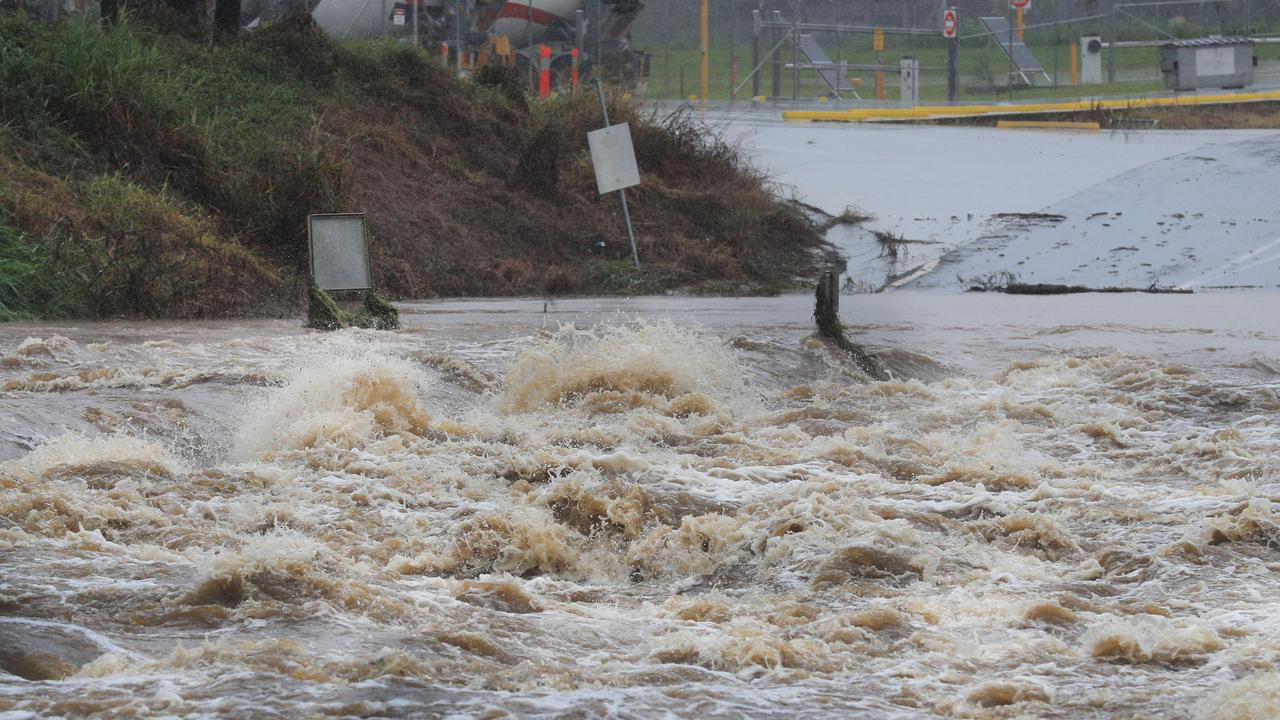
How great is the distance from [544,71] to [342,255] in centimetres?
1616

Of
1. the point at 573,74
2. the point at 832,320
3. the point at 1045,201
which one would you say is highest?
the point at 573,74

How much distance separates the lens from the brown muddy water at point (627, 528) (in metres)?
4.75

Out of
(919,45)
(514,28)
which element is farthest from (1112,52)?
(514,28)

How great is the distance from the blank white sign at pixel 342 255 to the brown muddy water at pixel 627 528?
0.65m

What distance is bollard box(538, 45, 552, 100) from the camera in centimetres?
2784

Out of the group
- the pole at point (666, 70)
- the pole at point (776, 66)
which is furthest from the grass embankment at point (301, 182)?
the pole at point (666, 70)

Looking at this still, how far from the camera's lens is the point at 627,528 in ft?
22.5

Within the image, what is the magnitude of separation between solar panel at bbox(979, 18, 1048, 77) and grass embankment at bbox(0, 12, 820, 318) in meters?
8.84

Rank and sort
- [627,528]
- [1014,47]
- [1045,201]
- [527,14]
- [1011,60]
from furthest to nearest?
[1014,47], [527,14], [1011,60], [1045,201], [627,528]

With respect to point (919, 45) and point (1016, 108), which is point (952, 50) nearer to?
point (1016, 108)

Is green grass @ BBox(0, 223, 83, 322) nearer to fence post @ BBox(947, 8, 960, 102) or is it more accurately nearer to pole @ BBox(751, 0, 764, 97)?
pole @ BBox(751, 0, 764, 97)

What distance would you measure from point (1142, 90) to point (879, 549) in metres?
24.1

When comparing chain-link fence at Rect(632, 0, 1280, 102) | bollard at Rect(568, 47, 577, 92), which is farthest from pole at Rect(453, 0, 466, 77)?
chain-link fence at Rect(632, 0, 1280, 102)

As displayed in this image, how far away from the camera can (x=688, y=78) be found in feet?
107
